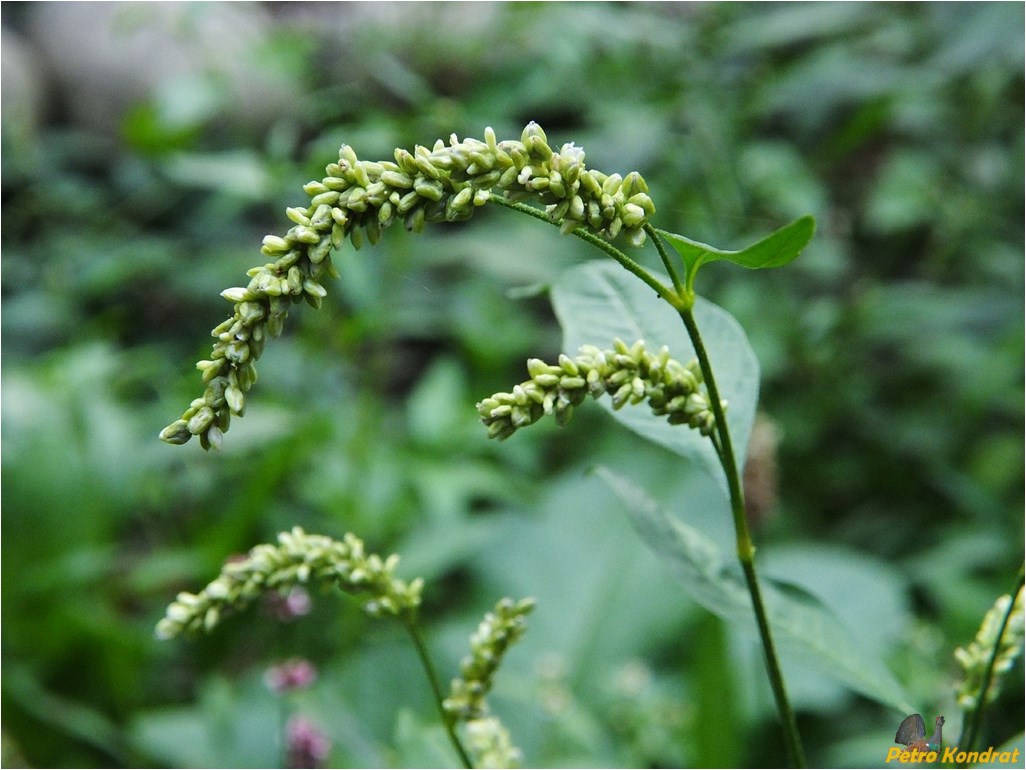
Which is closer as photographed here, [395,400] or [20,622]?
[20,622]

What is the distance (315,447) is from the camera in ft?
7.75

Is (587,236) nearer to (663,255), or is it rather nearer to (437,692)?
(663,255)

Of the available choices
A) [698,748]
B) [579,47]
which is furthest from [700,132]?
[698,748]

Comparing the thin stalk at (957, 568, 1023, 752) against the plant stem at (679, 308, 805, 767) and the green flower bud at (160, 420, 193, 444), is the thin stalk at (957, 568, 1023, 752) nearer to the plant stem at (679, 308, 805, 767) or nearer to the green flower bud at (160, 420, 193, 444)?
the plant stem at (679, 308, 805, 767)

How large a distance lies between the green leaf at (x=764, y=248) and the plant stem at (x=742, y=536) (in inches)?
1.7

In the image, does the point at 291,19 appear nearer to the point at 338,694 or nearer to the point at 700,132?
the point at 700,132

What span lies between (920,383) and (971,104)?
0.77 metres

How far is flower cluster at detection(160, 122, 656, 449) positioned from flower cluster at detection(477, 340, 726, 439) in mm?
94

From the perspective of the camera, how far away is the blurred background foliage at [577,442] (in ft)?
6.44

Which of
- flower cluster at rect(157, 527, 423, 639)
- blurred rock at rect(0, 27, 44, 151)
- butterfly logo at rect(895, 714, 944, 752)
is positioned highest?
blurred rock at rect(0, 27, 44, 151)

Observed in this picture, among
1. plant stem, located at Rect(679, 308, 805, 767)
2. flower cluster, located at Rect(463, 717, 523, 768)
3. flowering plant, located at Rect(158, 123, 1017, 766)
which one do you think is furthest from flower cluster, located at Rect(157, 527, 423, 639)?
plant stem, located at Rect(679, 308, 805, 767)

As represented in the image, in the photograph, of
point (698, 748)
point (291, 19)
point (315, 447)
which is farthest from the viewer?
point (291, 19)

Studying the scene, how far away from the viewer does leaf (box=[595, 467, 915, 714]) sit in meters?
0.84

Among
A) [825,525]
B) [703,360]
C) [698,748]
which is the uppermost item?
[825,525]
